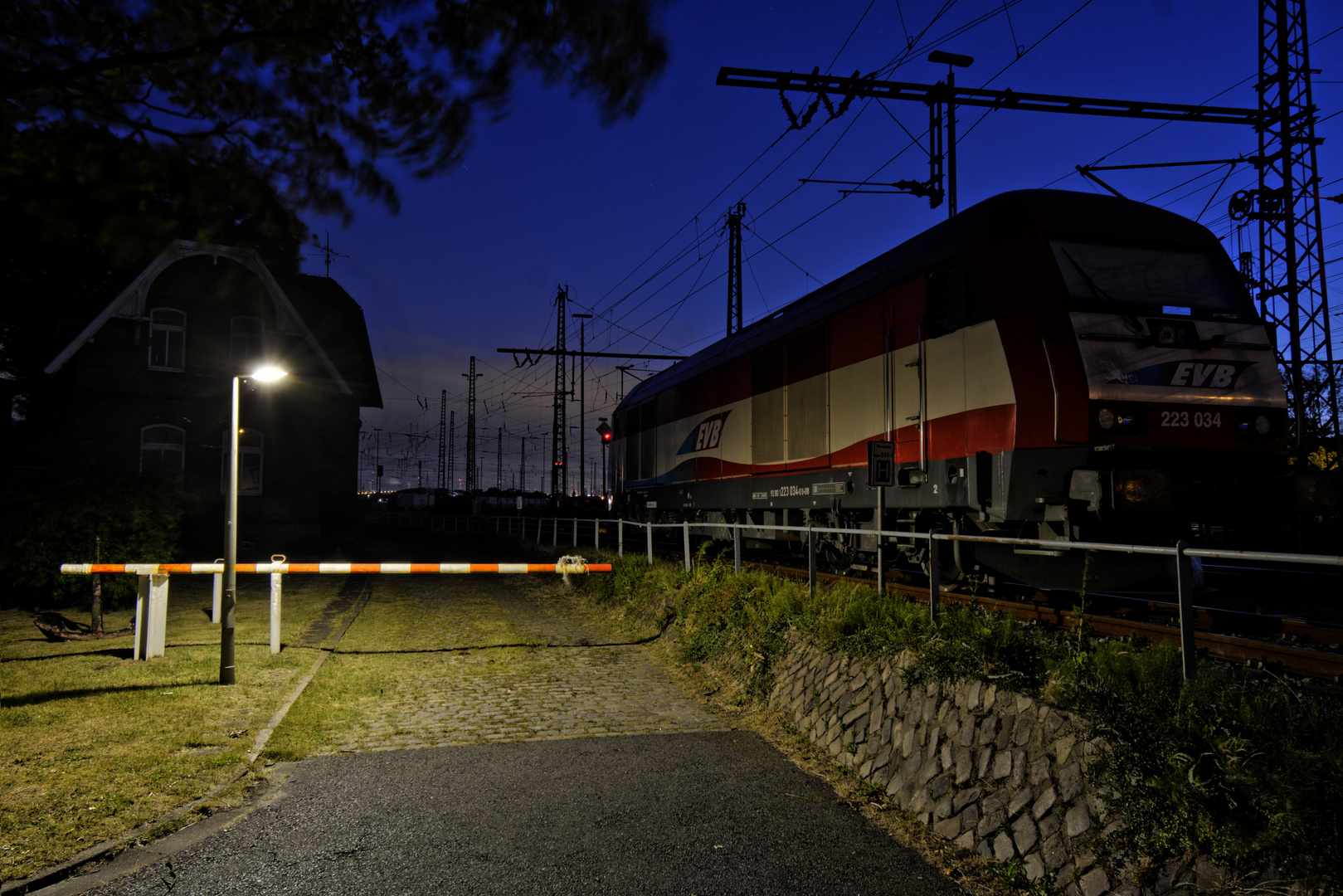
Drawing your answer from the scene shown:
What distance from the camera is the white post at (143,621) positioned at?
8.51 metres

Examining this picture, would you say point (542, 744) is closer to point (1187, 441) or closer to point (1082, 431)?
point (1082, 431)

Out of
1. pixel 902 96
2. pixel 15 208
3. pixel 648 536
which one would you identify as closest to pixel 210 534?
pixel 648 536

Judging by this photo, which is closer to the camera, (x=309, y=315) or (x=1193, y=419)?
(x=1193, y=419)

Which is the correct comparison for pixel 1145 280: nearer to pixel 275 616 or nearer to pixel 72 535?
pixel 275 616

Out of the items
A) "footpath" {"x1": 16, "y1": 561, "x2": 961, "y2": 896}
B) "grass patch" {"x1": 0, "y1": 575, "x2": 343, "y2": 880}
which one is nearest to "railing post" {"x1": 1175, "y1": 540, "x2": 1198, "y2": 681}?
"footpath" {"x1": 16, "y1": 561, "x2": 961, "y2": 896}

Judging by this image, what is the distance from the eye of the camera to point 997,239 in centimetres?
796

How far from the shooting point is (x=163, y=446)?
69.4 feet

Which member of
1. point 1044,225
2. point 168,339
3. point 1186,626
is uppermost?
point 168,339

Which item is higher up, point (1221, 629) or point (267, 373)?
point (267, 373)

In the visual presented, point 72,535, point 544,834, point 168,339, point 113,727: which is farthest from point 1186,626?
point 168,339

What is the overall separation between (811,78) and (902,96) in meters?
1.47

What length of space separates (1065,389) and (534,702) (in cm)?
549

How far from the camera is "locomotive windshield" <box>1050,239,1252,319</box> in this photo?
7535mm

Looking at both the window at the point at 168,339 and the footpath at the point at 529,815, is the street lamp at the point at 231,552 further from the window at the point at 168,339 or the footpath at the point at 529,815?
the window at the point at 168,339
